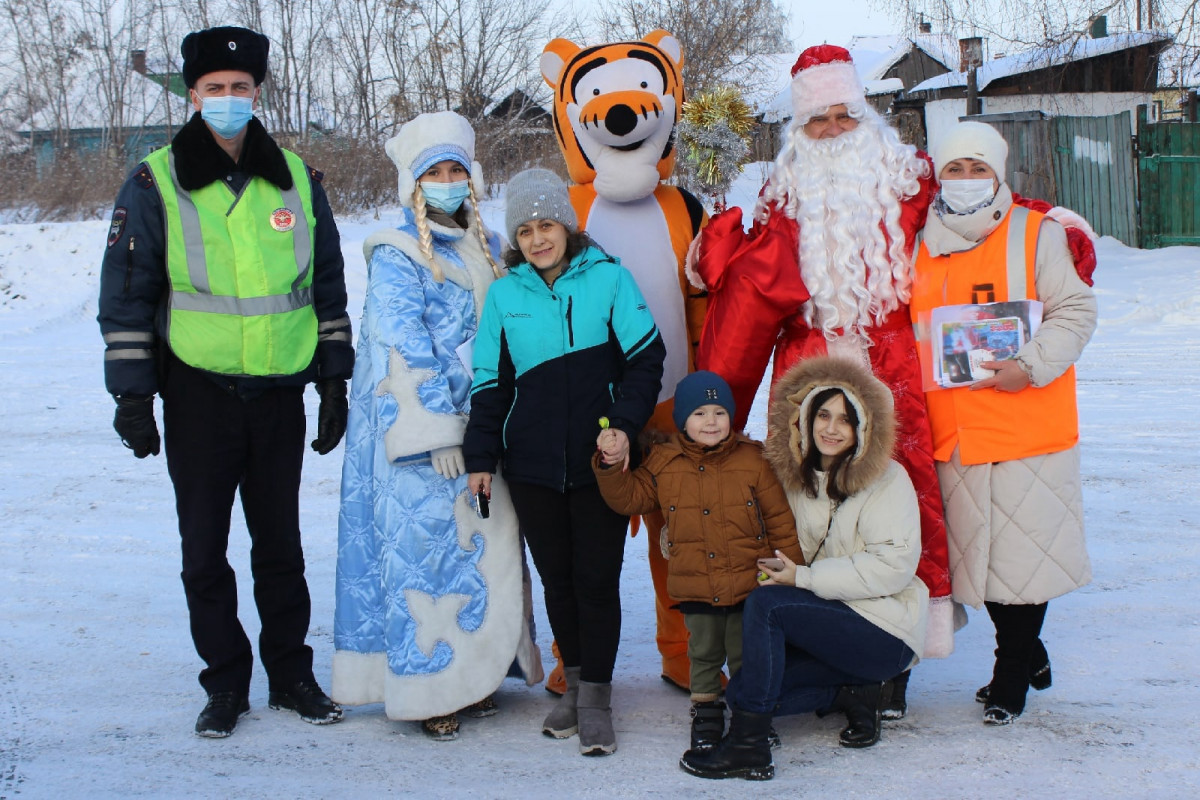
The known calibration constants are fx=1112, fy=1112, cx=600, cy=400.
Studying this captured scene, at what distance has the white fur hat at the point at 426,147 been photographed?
133 inches

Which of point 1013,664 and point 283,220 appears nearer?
point 1013,664

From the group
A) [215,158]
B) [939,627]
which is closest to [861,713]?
[939,627]

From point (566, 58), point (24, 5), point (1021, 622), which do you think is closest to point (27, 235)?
point (24, 5)

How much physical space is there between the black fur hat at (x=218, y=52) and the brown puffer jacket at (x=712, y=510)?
5.16 feet

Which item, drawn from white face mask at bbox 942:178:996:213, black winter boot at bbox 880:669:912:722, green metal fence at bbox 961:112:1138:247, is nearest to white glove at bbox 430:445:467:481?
black winter boot at bbox 880:669:912:722

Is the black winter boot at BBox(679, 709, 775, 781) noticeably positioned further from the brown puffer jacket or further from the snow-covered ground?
the brown puffer jacket

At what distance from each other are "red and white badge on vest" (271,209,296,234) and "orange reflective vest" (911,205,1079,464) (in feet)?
6.26

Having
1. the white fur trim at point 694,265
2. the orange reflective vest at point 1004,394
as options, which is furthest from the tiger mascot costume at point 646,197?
the orange reflective vest at point 1004,394

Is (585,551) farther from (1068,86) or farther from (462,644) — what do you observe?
(1068,86)

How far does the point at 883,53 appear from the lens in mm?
34219

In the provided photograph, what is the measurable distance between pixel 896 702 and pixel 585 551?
40.5 inches

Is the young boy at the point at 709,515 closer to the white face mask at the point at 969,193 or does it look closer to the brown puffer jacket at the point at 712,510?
the brown puffer jacket at the point at 712,510

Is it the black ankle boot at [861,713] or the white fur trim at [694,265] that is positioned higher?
the white fur trim at [694,265]

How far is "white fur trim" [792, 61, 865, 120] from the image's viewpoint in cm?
338
